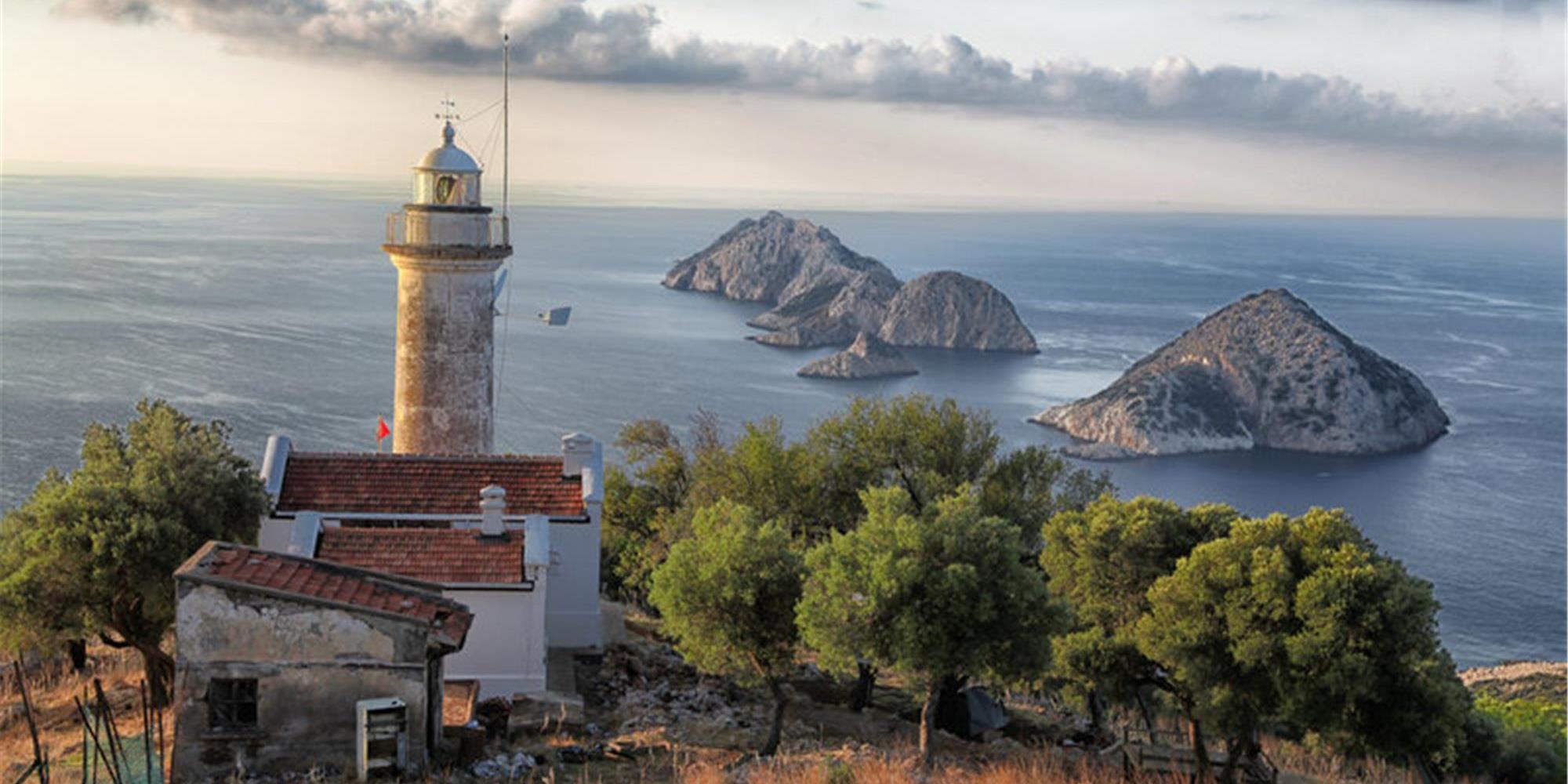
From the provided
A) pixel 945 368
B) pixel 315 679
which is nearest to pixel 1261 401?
pixel 945 368

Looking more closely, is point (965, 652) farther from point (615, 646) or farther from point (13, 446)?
point (13, 446)

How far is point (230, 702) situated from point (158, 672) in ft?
15.7

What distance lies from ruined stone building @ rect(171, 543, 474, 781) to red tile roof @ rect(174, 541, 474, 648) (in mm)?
25

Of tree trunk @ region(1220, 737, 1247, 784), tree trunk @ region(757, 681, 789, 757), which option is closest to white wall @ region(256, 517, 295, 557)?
tree trunk @ region(757, 681, 789, 757)

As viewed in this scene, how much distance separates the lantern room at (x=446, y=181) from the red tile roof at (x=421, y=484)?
4894 millimetres

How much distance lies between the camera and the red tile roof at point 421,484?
21516 mm

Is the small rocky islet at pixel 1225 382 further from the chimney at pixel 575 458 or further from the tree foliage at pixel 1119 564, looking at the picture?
the tree foliage at pixel 1119 564

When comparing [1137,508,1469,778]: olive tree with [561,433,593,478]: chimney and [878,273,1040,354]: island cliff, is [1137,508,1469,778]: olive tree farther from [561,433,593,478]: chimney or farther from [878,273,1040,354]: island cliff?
[878,273,1040,354]: island cliff

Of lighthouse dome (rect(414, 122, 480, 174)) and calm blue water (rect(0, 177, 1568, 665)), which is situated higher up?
lighthouse dome (rect(414, 122, 480, 174))

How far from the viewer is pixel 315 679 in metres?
14.3

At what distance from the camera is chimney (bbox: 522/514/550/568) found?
62.7 ft

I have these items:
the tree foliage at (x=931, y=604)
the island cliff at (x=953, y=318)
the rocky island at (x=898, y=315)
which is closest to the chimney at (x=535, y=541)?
the tree foliage at (x=931, y=604)

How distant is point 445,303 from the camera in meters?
24.9

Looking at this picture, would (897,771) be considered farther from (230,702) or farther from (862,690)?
(230,702)
